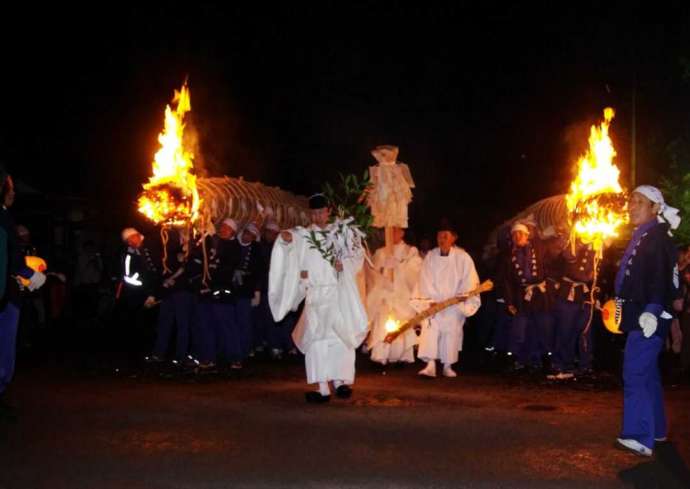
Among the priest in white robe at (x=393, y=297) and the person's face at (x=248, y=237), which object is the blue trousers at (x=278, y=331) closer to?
the person's face at (x=248, y=237)

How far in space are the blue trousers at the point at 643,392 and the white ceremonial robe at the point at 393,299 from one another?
17.8 feet

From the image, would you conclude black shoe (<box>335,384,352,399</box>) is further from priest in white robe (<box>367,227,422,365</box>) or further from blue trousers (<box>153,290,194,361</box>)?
blue trousers (<box>153,290,194,361</box>)

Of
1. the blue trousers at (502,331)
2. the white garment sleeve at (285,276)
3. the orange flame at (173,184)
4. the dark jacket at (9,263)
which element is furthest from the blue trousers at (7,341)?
the blue trousers at (502,331)

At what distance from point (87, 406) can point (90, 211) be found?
50.3ft

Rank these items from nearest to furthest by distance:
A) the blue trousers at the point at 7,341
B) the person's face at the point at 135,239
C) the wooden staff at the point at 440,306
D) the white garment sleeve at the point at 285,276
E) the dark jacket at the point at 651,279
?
1. the dark jacket at the point at 651,279
2. the blue trousers at the point at 7,341
3. the white garment sleeve at the point at 285,276
4. the wooden staff at the point at 440,306
5. the person's face at the point at 135,239

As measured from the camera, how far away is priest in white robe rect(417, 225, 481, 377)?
37.7ft

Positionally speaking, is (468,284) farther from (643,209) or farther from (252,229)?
(643,209)

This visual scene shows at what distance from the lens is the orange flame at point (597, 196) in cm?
1022

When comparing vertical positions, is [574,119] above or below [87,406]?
above

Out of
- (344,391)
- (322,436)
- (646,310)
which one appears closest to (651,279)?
(646,310)

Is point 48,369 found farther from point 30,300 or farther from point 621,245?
point 621,245

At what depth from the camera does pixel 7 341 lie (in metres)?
8.20

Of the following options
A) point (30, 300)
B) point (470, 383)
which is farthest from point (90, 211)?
point (470, 383)

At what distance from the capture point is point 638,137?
20.6 meters
